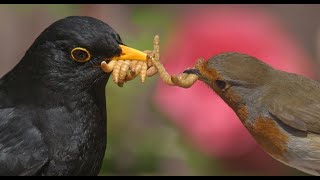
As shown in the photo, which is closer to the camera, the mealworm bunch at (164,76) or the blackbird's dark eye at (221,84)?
the mealworm bunch at (164,76)

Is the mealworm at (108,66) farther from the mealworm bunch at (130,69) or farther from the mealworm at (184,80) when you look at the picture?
the mealworm at (184,80)

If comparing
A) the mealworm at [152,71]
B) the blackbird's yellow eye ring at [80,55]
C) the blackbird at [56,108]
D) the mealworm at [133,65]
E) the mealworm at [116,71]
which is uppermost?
the mealworm at [152,71]

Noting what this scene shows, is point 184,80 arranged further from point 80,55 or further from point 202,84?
point 202,84

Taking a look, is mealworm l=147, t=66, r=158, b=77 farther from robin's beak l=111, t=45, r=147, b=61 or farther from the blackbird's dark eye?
the blackbird's dark eye

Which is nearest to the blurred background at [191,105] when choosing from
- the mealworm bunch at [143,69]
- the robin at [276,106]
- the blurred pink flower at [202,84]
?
the blurred pink flower at [202,84]

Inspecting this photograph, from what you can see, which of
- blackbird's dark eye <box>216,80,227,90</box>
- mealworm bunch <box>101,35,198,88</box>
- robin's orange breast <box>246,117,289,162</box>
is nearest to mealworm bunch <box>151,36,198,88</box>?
mealworm bunch <box>101,35,198,88</box>
